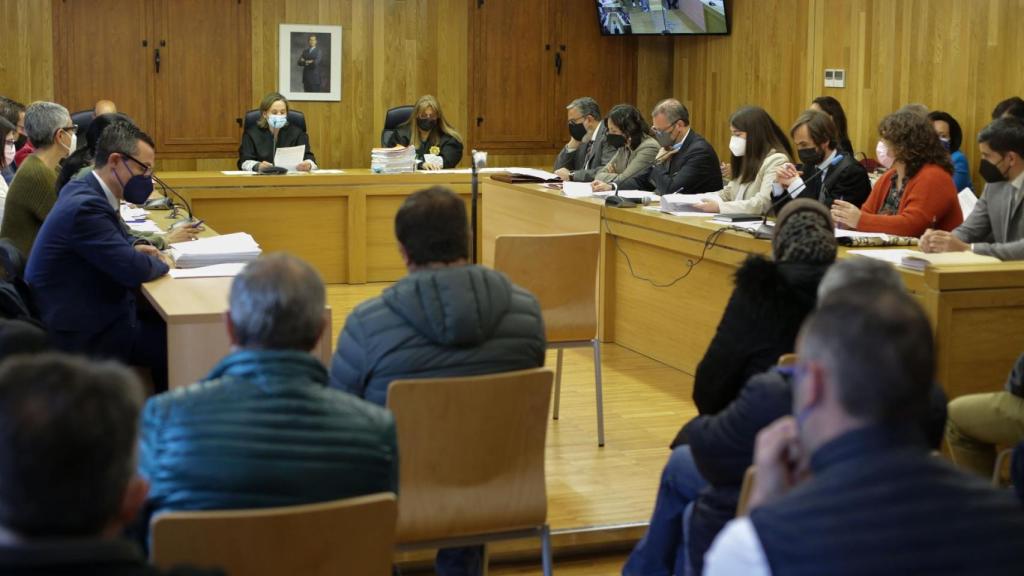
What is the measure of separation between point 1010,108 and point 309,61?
5.93 m

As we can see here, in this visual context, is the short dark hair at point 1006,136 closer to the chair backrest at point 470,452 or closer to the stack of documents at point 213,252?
the chair backrest at point 470,452

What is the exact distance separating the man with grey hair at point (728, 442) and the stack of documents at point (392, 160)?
606 centimetres

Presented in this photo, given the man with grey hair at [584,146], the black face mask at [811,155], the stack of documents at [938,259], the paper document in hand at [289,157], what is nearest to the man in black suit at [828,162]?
the black face mask at [811,155]

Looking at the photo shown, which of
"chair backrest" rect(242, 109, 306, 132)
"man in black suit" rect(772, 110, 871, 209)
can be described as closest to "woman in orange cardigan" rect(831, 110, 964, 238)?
"man in black suit" rect(772, 110, 871, 209)

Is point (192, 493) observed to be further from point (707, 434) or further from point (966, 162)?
point (966, 162)

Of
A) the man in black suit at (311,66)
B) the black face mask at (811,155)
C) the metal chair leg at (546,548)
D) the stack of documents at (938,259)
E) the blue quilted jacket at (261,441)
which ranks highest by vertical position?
the man in black suit at (311,66)

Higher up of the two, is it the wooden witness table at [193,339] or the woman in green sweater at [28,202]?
the woman in green sweater at [28,202]

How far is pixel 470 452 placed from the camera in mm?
2906

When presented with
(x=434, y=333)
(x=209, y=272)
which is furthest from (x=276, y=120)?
(x=434, y=333)

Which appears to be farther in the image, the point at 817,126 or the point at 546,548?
the point at 817,126

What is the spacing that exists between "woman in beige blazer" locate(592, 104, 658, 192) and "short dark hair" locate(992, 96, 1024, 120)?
198cm

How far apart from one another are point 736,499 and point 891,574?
1.16 meters

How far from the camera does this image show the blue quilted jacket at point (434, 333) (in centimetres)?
296

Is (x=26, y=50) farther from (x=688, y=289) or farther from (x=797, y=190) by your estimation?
(x=797, y=190)
